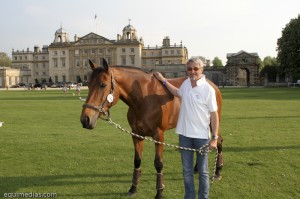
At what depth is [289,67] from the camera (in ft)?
178

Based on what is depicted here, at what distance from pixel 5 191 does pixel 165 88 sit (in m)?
3.56

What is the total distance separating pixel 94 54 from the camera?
344 feet

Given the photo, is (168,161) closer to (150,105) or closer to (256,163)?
(256,163)

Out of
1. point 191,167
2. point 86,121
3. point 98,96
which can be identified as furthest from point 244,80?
point 86,121

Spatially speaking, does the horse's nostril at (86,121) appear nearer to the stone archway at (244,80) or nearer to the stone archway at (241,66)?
the stone archway at (244,80)

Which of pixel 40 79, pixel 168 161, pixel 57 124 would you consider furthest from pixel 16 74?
pixel 168 161

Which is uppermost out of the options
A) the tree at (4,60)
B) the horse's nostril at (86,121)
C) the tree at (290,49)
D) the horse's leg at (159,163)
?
the tree at (4,60)

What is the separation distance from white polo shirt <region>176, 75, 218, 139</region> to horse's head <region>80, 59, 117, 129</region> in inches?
43.8

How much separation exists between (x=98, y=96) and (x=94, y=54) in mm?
102603

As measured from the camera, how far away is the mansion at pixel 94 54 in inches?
4114

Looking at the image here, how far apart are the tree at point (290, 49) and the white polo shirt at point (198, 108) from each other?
53887 millimetres

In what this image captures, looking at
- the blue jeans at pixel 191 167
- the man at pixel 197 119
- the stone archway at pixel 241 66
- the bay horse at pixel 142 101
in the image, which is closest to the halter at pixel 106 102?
the bay horse at pixel 142 101

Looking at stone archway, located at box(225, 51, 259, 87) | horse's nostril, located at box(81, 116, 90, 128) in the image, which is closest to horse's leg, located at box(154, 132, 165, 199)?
horse's nostril, located at box(81, 116, 90, 128)

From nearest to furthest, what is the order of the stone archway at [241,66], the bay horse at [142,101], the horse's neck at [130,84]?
1. the bay horse at [142,101]
2. the horse's neck at [130,84]
3. the stone archway at [241,66]
